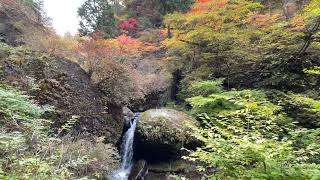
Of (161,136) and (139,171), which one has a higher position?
(161,136)

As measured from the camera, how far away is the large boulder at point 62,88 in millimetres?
7480

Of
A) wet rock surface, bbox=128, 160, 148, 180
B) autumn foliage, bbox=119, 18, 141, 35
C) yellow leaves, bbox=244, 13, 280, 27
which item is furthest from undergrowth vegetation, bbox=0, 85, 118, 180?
autumn foliage, bbox=119, 18, 141, 35

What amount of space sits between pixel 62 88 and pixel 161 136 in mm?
4105

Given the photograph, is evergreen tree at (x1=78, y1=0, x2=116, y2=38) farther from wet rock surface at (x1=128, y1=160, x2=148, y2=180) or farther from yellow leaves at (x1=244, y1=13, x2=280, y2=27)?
wet rock surface at (x1=128, y1=160, x2=148, y2=180)

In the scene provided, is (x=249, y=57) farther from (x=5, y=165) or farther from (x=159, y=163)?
(x=5, y=165)

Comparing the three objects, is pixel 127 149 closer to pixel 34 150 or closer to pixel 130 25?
pixel 34 150

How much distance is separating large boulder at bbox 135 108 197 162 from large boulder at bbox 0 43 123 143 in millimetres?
1157

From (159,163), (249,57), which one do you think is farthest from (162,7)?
(159,163)

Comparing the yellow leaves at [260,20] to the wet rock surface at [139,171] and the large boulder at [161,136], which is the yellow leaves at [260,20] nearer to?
the large boulder at [161,136]

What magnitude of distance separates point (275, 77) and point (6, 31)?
12.7 metres

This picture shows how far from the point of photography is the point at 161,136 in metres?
10.3

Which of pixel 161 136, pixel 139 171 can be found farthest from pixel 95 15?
pixel 139 171

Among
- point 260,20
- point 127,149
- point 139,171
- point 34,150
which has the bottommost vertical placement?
point 139,171

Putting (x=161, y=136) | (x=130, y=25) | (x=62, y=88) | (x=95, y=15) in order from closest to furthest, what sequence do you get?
1. (x=62, y=88)
2. (x=161, y=136)
3. (x=95, y=15)
4. (x=130, y=25)
